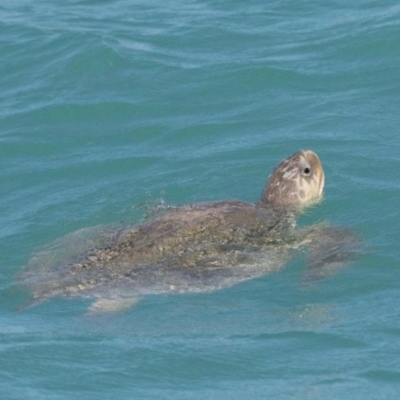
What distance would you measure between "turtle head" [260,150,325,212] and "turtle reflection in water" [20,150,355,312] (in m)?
0.29

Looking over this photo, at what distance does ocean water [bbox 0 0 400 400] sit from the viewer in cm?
806

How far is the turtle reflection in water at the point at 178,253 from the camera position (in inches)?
368

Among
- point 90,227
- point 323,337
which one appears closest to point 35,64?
point 90,227

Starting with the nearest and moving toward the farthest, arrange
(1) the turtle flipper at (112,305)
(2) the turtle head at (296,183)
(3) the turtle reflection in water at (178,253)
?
(1) the turtle flipper at (112,305)
(3) the turtle reflection in water at (178,253)
(2) the turtle head at (296,183)

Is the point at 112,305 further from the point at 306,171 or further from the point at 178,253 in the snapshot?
the point at 306,171

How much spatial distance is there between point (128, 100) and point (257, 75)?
1.78m

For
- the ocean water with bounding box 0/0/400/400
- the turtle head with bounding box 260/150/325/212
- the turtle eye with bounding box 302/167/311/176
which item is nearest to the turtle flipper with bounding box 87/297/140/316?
the ocean water with bounding box 0/0/400/400

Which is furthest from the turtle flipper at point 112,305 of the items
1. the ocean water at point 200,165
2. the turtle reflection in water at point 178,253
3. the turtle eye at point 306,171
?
the turtle eye at point 306,171

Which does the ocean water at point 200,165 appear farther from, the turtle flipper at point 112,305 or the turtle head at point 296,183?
the turtle head at point 296,183

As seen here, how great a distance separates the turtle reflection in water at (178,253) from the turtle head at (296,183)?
287mm

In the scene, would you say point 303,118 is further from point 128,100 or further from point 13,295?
point 13,295

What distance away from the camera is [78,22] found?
18609 millimetres

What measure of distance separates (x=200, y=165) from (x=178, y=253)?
2751 mm

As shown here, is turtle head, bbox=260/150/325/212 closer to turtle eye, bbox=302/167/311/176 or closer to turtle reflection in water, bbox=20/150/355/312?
turtle eye, bbox=302/167/311/176
